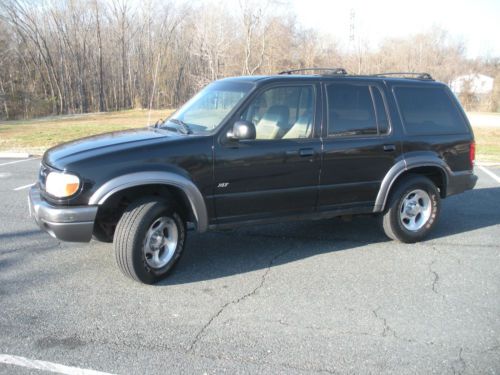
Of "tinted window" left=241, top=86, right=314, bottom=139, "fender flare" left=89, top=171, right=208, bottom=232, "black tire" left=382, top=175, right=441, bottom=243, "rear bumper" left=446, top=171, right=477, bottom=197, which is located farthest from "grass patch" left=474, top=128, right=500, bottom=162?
"fender flare" left=89, top=171, right=208, bottom=232

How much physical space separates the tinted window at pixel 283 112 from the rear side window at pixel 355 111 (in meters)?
0.26

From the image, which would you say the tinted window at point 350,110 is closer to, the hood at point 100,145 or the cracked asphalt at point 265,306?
the cracked asphalt at point 265,306

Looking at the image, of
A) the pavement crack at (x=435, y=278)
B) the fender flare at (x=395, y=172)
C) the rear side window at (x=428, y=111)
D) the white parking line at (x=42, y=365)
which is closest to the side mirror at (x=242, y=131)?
the fender flare at (x=395, y=172)

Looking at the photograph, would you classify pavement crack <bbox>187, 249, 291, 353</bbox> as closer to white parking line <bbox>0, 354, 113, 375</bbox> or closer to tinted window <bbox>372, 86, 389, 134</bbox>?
white parking line <bbox>0, 354, 113, 375</bbox>

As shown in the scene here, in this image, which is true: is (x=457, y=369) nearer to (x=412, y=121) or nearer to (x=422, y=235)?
(x=422, y=235)

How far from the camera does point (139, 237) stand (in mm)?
4117

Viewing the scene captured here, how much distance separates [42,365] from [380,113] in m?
4.10

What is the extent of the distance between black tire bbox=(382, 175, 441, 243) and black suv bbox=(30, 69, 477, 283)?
0.01 metres

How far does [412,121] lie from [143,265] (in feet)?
11.3

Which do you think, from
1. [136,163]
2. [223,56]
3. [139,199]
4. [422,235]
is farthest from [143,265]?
[223,56]

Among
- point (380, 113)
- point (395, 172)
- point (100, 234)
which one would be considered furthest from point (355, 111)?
point (100, 234)

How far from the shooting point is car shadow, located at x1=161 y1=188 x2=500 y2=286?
15.8ft

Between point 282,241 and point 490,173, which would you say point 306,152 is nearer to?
point 282,241

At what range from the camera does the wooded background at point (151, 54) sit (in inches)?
1511
